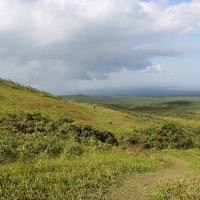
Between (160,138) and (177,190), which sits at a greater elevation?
(177,190)

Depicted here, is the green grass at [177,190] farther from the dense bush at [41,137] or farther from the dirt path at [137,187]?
the dense bush at [41,137]

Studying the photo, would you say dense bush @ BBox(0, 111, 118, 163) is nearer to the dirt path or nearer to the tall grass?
the tall grass

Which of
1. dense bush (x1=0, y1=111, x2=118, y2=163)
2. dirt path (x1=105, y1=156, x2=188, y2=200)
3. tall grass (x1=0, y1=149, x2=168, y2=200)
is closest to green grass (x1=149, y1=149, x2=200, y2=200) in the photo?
dirt path (x1=105, y1=156, x2=188, y2=200)

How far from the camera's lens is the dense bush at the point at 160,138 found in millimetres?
24141

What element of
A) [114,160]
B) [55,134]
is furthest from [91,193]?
[55,134]

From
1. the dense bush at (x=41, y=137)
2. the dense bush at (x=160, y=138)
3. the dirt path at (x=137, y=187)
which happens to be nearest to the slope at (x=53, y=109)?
the dense bush at (x=160, y=138)

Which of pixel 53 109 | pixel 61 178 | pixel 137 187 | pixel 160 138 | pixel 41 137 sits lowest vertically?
pixel 160 138

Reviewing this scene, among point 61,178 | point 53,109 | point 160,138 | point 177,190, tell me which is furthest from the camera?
point 53,109

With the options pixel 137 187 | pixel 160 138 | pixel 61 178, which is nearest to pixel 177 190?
pixel 137 187

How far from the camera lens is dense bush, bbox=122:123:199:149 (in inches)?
950

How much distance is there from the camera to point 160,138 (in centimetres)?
2512

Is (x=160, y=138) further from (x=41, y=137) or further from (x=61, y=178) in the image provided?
(x=61, y=178)

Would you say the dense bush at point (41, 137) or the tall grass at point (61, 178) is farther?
the dense bush at point (41, 137)

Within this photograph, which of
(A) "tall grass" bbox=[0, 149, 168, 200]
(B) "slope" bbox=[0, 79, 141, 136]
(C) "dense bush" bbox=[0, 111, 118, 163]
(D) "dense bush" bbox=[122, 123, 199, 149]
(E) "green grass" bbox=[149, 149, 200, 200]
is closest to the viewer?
(A) "tall grass" bbox=[0, 149, 168, 200]
